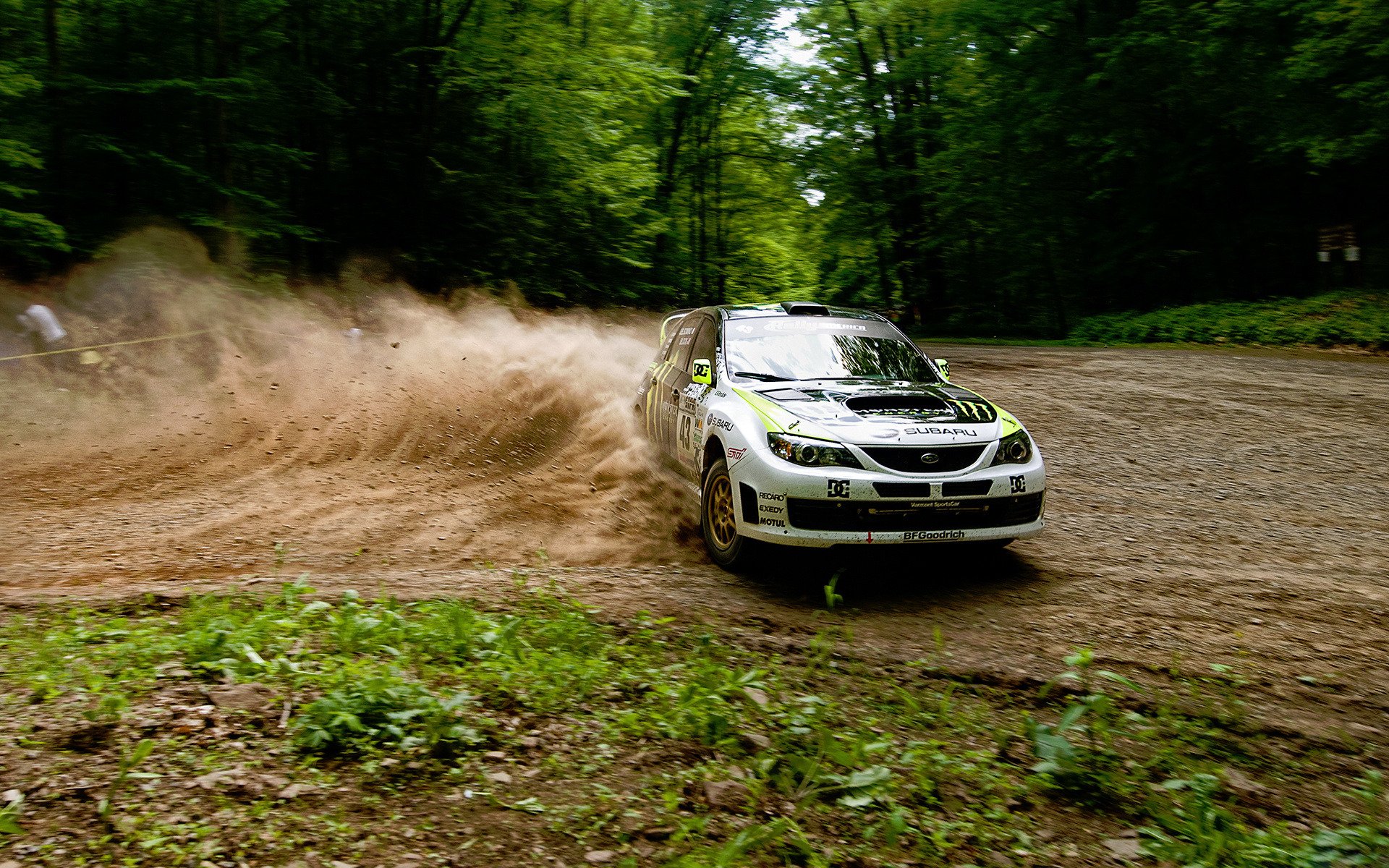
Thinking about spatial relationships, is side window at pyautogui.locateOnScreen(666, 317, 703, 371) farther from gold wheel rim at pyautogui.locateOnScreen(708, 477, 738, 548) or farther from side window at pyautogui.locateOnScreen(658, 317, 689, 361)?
gold wheel rim at pyautogui.locateOnScreen(708, 477, 738, 548)

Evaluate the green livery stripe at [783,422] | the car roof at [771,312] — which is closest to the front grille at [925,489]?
the green livery stripe at [783,422]

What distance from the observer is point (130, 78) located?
55.8ft

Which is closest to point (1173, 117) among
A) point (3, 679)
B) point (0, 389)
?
point (0, 389)

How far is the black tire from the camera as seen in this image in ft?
21.8

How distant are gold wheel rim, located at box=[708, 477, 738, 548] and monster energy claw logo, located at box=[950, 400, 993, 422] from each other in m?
1.67

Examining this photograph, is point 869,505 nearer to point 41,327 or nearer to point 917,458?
point 917,458

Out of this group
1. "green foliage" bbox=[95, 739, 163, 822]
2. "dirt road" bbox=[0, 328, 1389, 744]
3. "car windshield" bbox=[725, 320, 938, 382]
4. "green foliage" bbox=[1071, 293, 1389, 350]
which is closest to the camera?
"green foliage" bbox=[95, 739, 163, 822]

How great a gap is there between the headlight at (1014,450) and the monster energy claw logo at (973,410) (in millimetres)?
212

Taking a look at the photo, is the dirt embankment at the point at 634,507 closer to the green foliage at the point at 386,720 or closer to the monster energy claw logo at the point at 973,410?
the monster energy claw logo at the point at 973,410

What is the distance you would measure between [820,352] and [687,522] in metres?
1.74

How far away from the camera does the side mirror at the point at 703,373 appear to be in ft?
25.0

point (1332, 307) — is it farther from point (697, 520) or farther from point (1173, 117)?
point (697, 520)

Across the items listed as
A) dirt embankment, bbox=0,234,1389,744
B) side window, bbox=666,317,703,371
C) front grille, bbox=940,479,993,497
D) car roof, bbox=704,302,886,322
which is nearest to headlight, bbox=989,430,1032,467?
front grille, bbox=940,479,993,497

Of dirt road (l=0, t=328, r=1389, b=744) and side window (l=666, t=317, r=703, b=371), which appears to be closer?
dirt road (l=0, t=328, r=1389, b=744)
